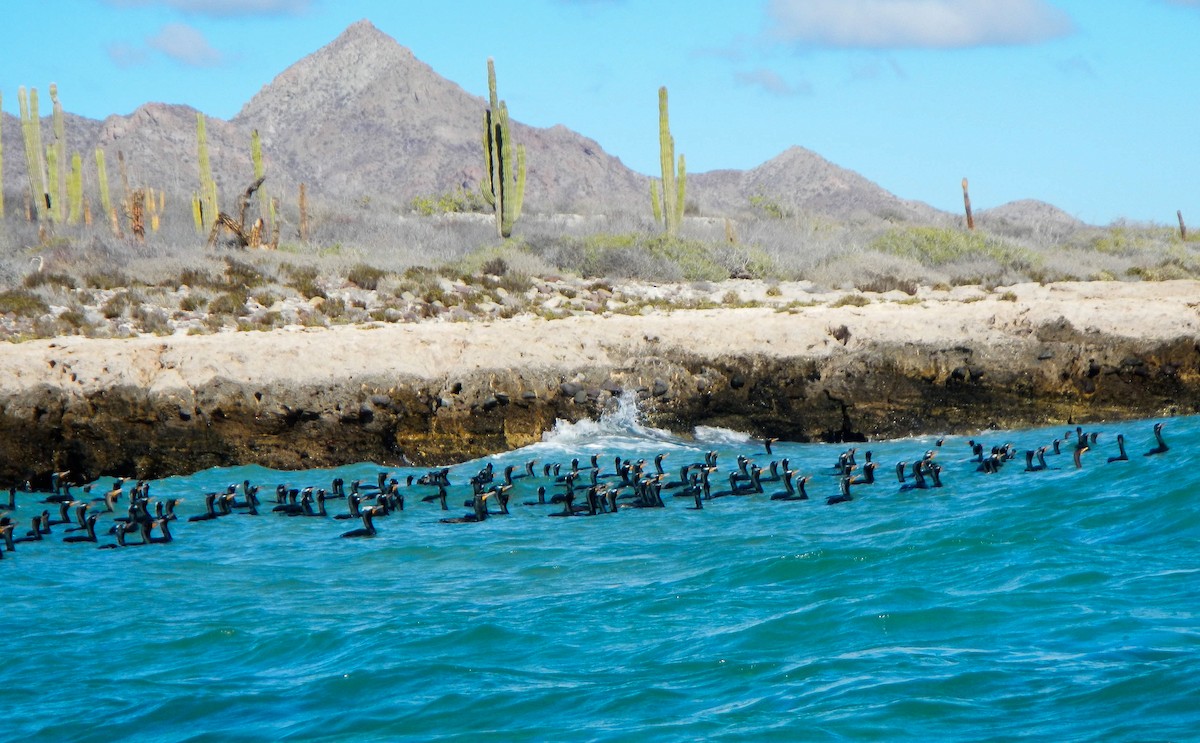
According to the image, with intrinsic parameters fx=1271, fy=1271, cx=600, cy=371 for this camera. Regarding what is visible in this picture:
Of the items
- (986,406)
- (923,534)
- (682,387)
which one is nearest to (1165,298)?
(986,406)

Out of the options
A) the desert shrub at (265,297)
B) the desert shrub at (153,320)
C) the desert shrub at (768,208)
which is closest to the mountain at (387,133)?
the desert shrub at (768,208)

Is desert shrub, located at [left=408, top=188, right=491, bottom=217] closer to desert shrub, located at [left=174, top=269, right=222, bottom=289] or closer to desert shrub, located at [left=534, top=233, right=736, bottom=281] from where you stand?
desert shrub, located at [left=534, top=233, right=736, bottom=281]

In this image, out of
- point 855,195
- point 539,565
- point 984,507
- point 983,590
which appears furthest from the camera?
point 855,195

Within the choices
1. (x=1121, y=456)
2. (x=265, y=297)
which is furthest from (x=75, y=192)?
(x=1121, y=456)

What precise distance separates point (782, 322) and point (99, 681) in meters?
13.6

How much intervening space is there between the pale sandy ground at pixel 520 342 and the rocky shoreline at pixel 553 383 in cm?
4

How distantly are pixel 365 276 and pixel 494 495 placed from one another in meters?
16.5

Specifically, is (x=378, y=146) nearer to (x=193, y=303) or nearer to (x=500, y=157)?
(x=500, y=157)

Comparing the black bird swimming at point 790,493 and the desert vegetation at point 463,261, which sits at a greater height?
the desert vegetation at point 463,261

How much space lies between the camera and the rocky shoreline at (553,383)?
60.8 feet

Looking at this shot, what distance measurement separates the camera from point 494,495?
52.3ft

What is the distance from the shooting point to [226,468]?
1895cm

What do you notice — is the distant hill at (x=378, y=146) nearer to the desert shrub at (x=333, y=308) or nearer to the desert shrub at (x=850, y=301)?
the desert shrub at (x=333, y=308)

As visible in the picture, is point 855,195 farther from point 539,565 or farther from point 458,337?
point 539,565
